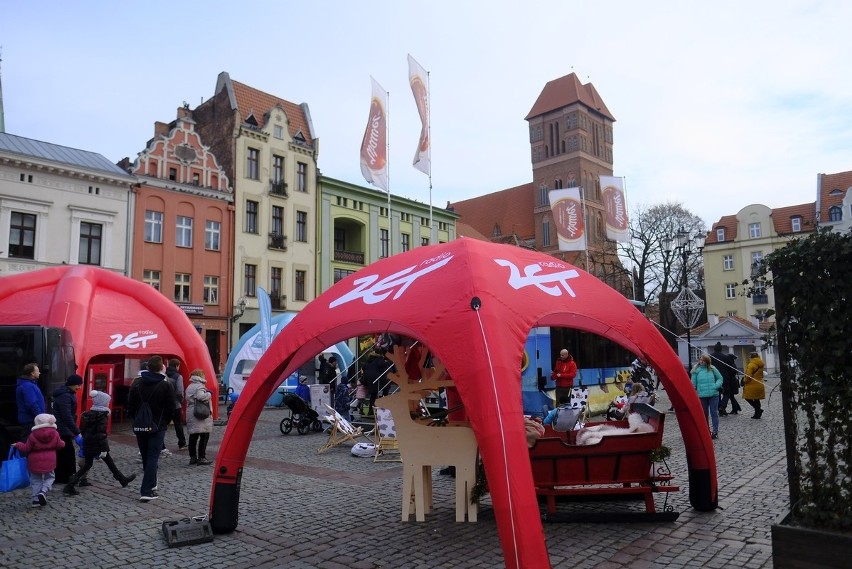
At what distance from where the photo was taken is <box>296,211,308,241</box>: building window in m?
39.6

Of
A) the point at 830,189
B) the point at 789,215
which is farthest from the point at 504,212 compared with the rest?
the point at 830,189

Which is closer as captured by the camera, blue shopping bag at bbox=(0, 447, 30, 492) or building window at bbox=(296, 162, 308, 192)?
blue shopping bag at bbox=(0, 447, 30, 492)

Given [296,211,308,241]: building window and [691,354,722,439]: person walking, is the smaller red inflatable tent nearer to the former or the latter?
[691,354,722,439]: person walking

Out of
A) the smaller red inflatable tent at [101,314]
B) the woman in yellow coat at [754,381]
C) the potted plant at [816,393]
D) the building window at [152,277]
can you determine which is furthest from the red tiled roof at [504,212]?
the potted plant at [816,393]

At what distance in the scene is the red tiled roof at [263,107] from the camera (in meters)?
38.3

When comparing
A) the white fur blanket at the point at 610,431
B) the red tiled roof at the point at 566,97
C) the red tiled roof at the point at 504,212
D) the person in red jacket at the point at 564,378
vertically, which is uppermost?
the red tiled roof at the point at 566,97

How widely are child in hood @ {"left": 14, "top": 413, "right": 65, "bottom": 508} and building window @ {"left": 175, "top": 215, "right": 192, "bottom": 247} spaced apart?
26.5 m

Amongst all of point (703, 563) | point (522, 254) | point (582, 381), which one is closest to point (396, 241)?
point (582, 381)

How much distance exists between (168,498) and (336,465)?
3238 mm

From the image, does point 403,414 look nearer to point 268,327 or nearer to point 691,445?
point 691,445

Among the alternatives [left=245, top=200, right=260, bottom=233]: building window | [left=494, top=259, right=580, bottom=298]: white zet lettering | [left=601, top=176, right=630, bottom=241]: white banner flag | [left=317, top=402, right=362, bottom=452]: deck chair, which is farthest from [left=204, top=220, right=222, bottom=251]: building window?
[left=494, top=259, right=580, bottom=298]: white zet lettering

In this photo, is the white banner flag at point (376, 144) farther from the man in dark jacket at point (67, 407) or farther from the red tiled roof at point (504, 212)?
the red tiled roof at point (504, 212)

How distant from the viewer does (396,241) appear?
45.8m

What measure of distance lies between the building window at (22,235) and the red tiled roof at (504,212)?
5645cm
